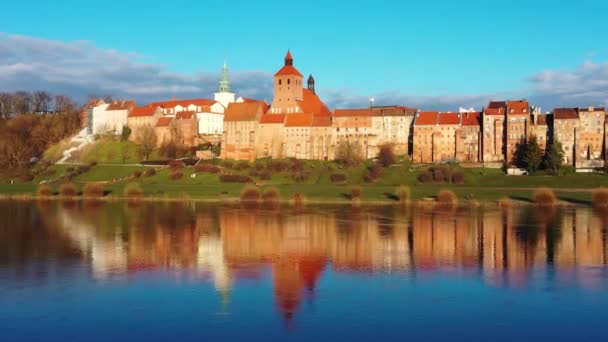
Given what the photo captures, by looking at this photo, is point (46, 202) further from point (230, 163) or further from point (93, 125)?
point (93, 125)

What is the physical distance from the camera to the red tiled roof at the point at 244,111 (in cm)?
7125

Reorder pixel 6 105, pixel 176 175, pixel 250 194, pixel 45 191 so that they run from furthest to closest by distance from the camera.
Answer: pixel 6 105, pixel 176 175, pixel 45 191, pixel 250 194

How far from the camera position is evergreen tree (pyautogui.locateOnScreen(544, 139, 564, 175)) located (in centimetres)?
5516

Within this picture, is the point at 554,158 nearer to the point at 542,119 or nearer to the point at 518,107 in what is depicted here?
the point at 542,119

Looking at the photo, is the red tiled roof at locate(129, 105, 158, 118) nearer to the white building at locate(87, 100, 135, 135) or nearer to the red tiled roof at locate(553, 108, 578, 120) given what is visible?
the white building at locate(87, 100, 135, 135)

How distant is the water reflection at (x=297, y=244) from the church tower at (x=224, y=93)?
165 ft

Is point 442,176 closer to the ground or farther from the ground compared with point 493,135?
closer to the ground

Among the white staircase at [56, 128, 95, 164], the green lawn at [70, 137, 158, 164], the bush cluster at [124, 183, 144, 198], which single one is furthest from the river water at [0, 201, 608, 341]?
the white staircase at [56, 128, 95, 164]

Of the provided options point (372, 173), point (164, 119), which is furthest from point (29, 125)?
point (372, 173)

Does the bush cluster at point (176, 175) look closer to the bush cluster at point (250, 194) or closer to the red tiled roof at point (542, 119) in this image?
the bush cluster at point (250, 194)

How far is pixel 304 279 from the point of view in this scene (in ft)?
67.3

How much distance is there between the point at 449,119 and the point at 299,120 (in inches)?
592

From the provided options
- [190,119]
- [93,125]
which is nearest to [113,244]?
[190,119]

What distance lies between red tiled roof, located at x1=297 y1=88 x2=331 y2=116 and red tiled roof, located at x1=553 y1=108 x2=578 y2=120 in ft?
79.6
